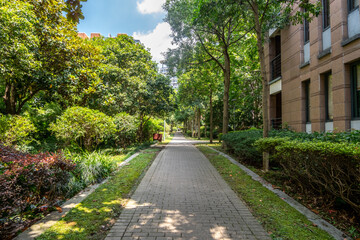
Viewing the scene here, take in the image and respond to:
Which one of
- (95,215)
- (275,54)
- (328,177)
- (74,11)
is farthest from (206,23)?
(95,215)

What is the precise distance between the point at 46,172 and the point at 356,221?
5.91 metres

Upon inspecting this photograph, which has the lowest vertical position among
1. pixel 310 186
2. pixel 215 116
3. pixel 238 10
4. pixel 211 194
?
pixel 211 194

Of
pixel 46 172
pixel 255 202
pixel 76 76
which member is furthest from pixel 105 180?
pixel 76 76

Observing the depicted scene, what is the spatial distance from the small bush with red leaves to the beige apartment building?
8.69 m

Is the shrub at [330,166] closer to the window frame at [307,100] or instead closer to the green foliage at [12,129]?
the window frame at [307,100]

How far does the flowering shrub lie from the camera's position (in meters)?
3.00

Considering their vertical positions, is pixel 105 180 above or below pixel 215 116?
below

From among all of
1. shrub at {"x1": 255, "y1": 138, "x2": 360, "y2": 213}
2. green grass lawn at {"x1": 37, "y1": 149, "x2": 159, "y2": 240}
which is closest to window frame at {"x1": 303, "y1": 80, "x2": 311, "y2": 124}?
shrub at {"x1": 255, "y1": 138, "x2": 360, "y2": 213}

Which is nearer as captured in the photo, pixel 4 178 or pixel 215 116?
pixel 4 178

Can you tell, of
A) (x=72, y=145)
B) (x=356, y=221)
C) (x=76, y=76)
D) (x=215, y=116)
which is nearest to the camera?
(x=356, y=221)

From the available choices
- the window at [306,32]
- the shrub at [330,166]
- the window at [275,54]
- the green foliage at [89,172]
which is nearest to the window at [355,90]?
the window at [306,32]

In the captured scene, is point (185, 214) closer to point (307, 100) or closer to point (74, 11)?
point (74, 11)

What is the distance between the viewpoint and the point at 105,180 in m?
6.40

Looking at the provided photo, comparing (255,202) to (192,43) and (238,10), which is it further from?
(192,43)
